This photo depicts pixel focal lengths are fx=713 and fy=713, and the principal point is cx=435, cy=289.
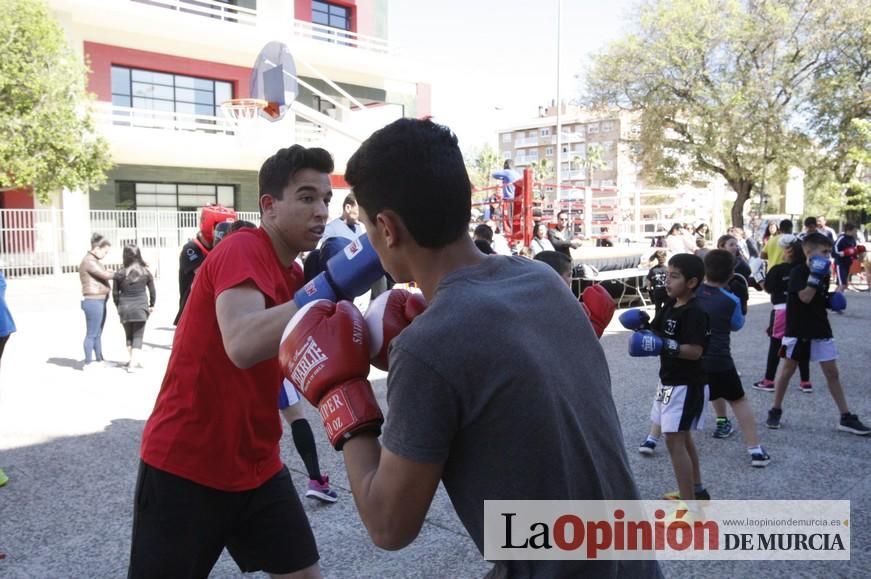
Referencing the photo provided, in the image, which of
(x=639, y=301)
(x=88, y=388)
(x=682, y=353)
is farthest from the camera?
(x=639, y=301)

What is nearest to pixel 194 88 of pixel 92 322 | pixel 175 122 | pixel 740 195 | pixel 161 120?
pixel 161 120

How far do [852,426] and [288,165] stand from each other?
4986 mm

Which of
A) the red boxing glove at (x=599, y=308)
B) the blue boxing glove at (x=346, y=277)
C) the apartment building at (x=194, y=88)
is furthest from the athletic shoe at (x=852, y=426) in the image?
the apartment building at (x=194, y=88)

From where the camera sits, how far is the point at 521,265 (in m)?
1.44

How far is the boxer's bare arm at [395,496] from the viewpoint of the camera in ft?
4.05

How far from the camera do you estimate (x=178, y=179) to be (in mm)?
22375

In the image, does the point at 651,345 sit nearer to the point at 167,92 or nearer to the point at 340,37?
the point at 167,92

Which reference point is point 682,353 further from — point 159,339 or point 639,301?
point 639,301

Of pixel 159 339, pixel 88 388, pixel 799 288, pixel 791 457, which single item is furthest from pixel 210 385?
pixel 159 339

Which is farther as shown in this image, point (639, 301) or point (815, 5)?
point (815, 5)

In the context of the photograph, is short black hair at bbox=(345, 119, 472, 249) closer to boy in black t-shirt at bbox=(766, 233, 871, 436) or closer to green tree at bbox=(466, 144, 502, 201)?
boy in black t-shirt at bbox=(766, 233, 871, 436)

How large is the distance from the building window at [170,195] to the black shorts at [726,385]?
20.2 metres

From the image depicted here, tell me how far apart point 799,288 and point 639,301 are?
29.9ft

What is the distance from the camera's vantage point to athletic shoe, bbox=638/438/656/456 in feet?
16.4
